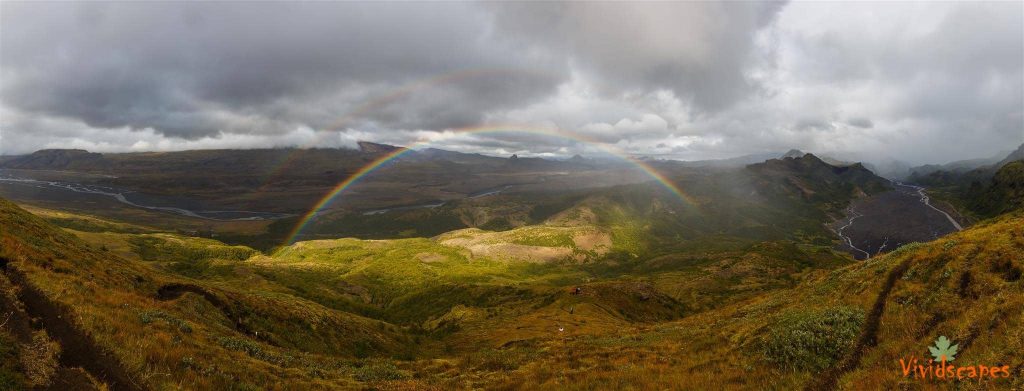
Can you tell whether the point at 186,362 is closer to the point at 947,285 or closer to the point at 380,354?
the point at 947,285

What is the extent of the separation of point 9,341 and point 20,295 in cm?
637

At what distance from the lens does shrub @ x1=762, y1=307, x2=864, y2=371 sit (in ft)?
49.4

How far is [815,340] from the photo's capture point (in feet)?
51.7

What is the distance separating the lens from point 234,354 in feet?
63.5

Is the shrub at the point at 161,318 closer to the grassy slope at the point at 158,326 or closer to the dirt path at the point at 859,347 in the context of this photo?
the grassy slope at the point at 158,326

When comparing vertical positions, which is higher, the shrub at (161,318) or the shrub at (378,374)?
the shrub at (161,318)

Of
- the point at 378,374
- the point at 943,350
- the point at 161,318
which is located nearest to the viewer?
the point at 943,350

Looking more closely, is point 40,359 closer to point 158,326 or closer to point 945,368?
point 158,326

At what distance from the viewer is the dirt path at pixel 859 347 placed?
42.5ft

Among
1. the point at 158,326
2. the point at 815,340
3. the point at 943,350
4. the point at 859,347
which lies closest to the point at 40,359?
the point at 158,326

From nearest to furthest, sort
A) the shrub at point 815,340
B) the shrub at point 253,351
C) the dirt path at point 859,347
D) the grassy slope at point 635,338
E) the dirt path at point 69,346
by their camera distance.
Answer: the dirt path at point 69,346 → the dirt path at point 859,347 → the grassy slope at point 635,338 → the shrub at point 815,340 → the shrub at point 253,351

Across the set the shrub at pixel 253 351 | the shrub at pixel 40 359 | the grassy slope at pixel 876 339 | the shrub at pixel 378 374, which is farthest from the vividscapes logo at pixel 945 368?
the shrub at pixel 253 351

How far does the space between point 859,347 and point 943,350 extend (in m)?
3.88

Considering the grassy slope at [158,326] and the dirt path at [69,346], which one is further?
the grassy slope at [158,326]
